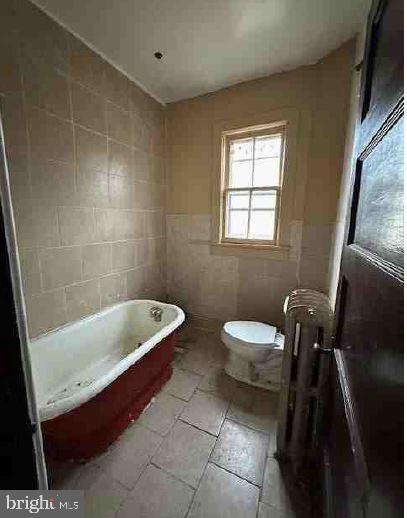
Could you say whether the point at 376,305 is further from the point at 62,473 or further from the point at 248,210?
the point at 248,210

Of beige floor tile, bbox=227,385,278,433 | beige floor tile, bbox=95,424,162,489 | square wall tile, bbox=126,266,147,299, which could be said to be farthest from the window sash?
beige floor tile, bbox=95,424,162,489

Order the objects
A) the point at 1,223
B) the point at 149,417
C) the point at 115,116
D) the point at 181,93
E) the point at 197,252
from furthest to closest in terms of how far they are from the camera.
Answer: the point at 197,252, the point at 181,93, the point at 115,116, the point at 149,417, the point at 1,223

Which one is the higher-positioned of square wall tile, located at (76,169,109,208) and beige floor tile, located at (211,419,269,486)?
square wall tile, located at (76,169,109,208)

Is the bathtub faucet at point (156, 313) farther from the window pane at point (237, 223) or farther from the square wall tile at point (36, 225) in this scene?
the window pane at point (237, 223)

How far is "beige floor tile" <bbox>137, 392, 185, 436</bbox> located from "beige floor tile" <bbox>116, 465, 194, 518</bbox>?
26 cm

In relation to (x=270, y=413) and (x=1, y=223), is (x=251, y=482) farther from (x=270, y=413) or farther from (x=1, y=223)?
(x=1, y=223)

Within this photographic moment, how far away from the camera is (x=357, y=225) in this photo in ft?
2.31

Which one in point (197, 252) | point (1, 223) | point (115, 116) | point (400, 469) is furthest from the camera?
point (197, 252)

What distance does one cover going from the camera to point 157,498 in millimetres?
1092

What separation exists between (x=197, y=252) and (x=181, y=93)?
1.73 metres

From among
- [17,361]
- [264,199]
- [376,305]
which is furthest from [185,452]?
[264,199]

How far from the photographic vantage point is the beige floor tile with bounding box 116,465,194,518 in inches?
40.8

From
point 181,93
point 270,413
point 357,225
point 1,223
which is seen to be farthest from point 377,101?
→ point 181,93

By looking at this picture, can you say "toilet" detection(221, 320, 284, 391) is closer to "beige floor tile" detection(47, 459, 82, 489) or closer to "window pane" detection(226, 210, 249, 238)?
"window pane" detection(226, 210, 249, 238)
